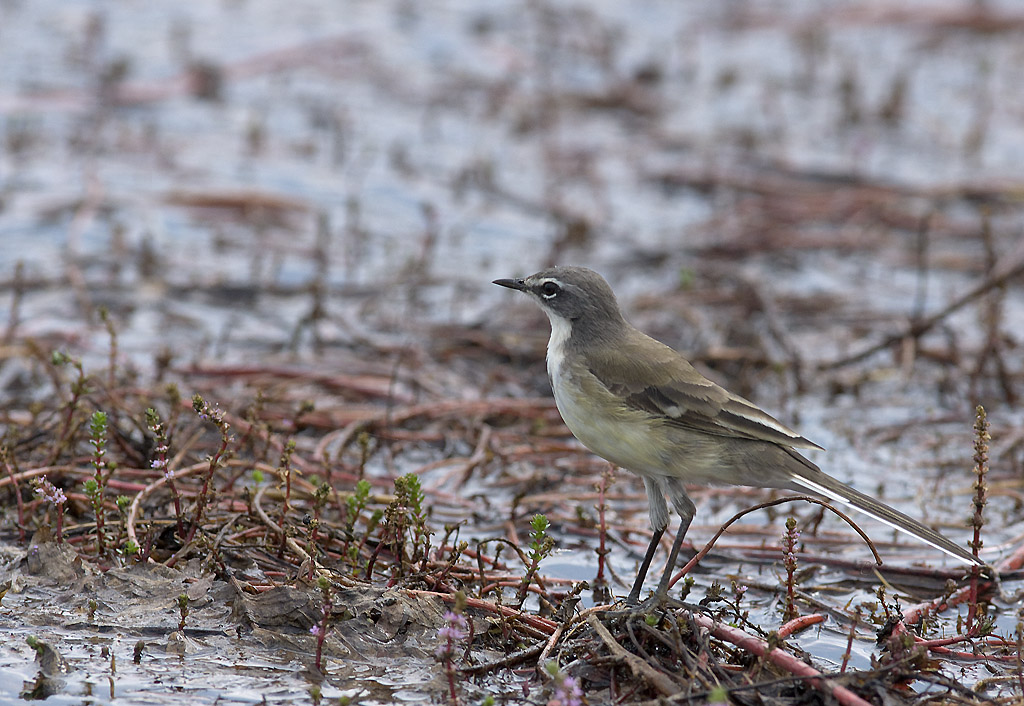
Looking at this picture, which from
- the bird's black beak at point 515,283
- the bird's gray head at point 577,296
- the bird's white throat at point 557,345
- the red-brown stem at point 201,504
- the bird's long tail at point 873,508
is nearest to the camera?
the bird's long tail at point 873,508

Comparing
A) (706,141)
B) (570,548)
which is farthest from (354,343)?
(706,141)

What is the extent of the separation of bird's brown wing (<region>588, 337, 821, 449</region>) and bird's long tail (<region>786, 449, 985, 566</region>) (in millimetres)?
148

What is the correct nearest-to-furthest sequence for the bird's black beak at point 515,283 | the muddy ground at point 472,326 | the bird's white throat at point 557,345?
the muddy ground at point 472,326, the bird's white throat at point 557,345, the bird's black beak at point 515,283

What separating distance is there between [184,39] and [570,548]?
11624mm

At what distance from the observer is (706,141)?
51.1 ft

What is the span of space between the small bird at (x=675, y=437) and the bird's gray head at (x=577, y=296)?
0.34m

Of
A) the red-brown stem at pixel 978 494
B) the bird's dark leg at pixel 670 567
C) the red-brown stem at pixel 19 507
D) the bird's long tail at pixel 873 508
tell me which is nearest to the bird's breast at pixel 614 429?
the bird's dark leg at pixel 670 567

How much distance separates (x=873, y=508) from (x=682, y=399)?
3.26 ft

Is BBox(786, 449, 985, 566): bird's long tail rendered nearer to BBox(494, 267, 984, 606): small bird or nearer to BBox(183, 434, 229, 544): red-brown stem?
BBox(494, 267, 984, 606): small bird

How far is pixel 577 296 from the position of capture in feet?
21.2

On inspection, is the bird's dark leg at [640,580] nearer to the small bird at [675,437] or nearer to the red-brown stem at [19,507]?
the small bird at [675,437]

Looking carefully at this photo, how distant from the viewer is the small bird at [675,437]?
577 cm

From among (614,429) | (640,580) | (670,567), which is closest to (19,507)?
(614,429)

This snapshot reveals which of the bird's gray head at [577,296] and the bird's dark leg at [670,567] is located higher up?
the bird's gray head at [577,296]
